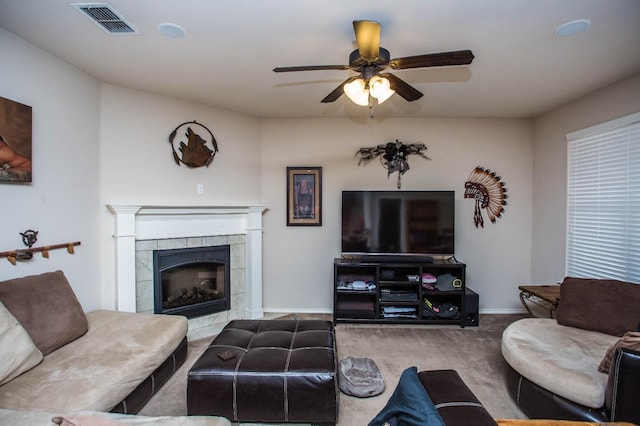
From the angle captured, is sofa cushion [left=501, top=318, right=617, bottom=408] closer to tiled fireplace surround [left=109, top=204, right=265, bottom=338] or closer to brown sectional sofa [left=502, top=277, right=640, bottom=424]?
brown sectional sofa [left=502, top=277, right=640, bottom=424]

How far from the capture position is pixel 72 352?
6.37 ft

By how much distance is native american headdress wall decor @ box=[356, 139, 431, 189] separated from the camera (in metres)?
3.84

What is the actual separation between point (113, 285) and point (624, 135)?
4.95m

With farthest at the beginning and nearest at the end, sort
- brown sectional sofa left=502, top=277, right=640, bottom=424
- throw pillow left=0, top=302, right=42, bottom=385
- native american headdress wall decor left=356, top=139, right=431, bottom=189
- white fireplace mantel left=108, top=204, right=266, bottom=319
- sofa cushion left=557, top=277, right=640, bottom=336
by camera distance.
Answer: native american headdress wall decor left=356, top=139, right=431, bottom=189
white fireplace mantel left=108, top=204, right=266, bottom=319
sofa cushion left=557, top=277, right=640, bottom=336
throw pillow left=0, top=302, right=42, bottom=385
brown sectional sofa left=502, top=277, right=640, bottom=424

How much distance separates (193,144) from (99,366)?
2.28 metres

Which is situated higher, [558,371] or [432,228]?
[432,228]

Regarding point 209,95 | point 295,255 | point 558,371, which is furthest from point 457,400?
point 209,95

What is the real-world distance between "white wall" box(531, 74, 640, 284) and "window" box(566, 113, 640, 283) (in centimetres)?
10

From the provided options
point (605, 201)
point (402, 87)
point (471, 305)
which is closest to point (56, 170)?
point (402, 87)

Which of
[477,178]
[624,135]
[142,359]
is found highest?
[624,135]

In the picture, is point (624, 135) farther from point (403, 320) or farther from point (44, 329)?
point (44, 329)

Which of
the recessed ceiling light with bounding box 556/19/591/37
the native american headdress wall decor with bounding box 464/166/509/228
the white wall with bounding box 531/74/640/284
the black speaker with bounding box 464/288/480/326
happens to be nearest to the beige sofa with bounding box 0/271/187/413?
the black speaker with bounding box 464/288/480/326

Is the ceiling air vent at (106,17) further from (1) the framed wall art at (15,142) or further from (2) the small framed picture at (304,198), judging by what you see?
(2) the small framed picture at (304,198)

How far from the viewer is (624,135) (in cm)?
271
